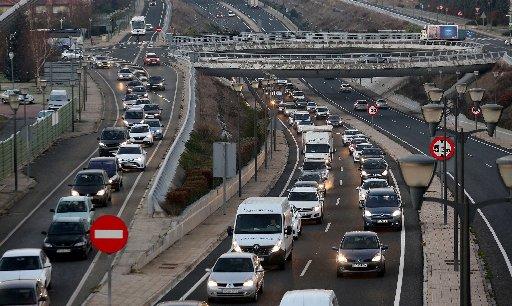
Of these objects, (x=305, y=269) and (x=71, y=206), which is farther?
(x=71, y=206)

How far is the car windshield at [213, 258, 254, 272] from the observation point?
3706 cm

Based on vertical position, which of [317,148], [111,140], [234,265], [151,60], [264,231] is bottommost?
[234,265]

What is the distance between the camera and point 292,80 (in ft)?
559

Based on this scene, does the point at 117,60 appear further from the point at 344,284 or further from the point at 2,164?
the point at 344,284

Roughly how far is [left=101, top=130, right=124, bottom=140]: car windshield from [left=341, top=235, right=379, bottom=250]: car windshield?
32.7 m

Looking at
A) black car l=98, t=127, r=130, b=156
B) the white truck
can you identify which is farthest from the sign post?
the white truck

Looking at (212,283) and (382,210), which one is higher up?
(382,210)

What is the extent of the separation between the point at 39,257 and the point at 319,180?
31187mm

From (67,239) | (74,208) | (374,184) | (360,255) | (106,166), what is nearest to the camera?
(360,255)

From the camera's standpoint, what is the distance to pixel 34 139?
241ft

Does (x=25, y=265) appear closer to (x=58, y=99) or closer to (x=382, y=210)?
(x=382, y=210)

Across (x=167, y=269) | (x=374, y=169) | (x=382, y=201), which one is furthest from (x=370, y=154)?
(x=167, y=269)

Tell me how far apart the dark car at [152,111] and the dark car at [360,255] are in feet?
159

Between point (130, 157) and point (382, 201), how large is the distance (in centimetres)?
1805
